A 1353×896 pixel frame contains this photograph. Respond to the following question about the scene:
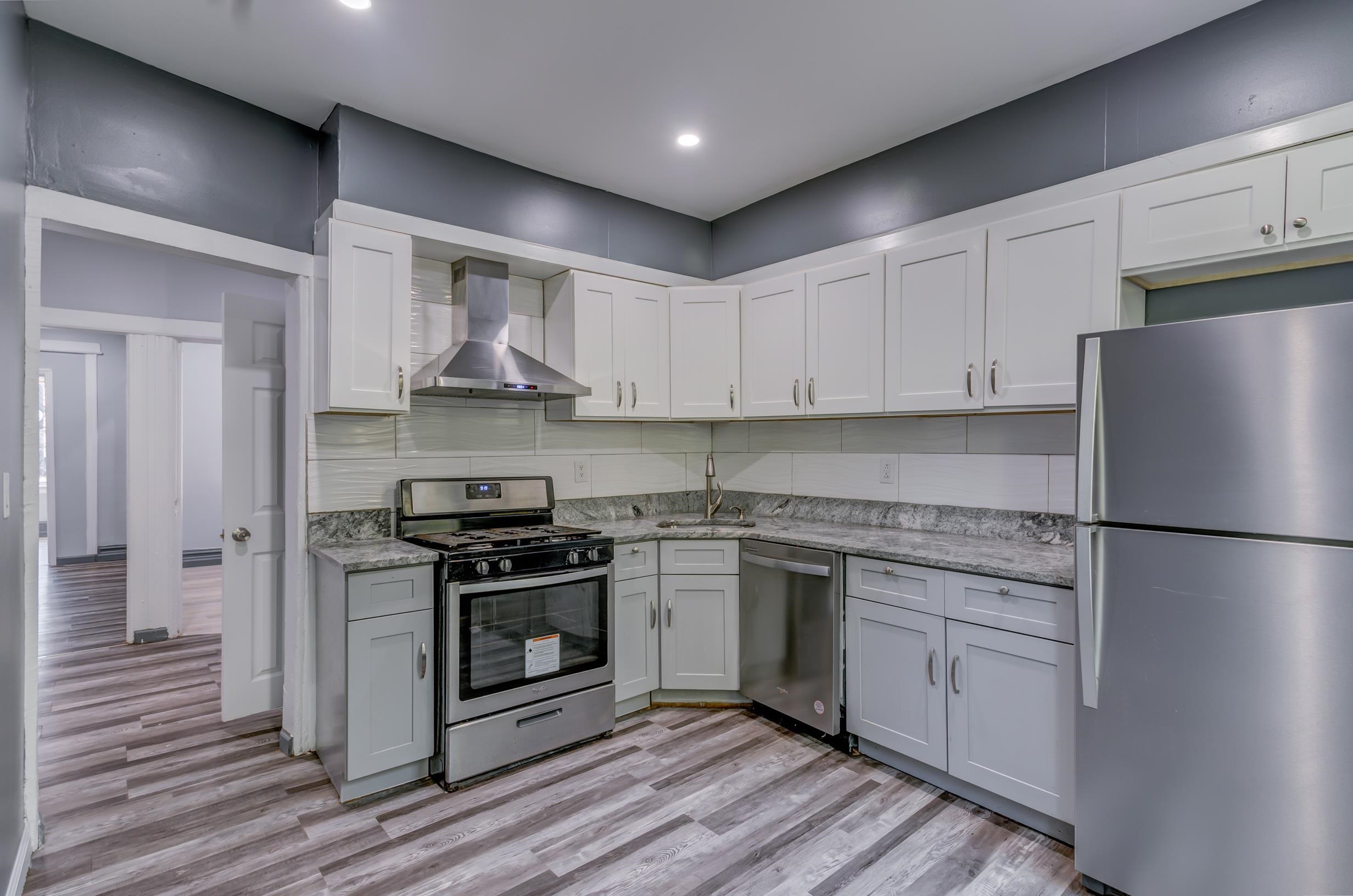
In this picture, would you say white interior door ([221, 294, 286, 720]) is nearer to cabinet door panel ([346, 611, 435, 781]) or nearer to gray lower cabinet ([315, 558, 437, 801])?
gray lower cabinet ([315, 558, 437, 801])

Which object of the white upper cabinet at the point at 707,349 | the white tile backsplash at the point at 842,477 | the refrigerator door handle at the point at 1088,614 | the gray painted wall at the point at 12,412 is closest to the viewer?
the gray painted wall at the point at 12,412

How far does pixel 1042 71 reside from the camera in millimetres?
2500

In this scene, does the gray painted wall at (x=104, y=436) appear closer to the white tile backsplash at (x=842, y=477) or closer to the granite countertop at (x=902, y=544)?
the granite countertop at (x=902, y=544)

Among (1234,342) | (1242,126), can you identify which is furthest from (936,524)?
(1242,126)

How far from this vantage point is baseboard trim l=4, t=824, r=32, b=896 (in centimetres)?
181

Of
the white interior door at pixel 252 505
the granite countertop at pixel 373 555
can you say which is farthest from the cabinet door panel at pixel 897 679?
the white interior door at pixel 252 505

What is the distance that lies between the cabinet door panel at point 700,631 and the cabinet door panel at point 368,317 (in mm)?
1565

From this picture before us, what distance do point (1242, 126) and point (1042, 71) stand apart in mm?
693

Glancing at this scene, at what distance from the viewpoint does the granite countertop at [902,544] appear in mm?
2238

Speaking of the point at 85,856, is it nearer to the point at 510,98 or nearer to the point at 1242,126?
the point at 510,98

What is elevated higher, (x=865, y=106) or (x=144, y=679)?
(x=865, y=106)

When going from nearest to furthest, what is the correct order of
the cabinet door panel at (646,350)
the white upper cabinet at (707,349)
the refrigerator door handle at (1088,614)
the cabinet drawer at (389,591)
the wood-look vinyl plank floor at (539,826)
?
the refrigerator door handle at (1088,614)
the wood-look vinyl plank floor at (539,826)
the cabinet drawer at (389,591)
the cabinet door panel at (646,350)
the white upper cabinet at (707,349)

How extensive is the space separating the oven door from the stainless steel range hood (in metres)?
0.87

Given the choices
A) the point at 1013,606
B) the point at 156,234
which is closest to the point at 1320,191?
the point at 1013,606
